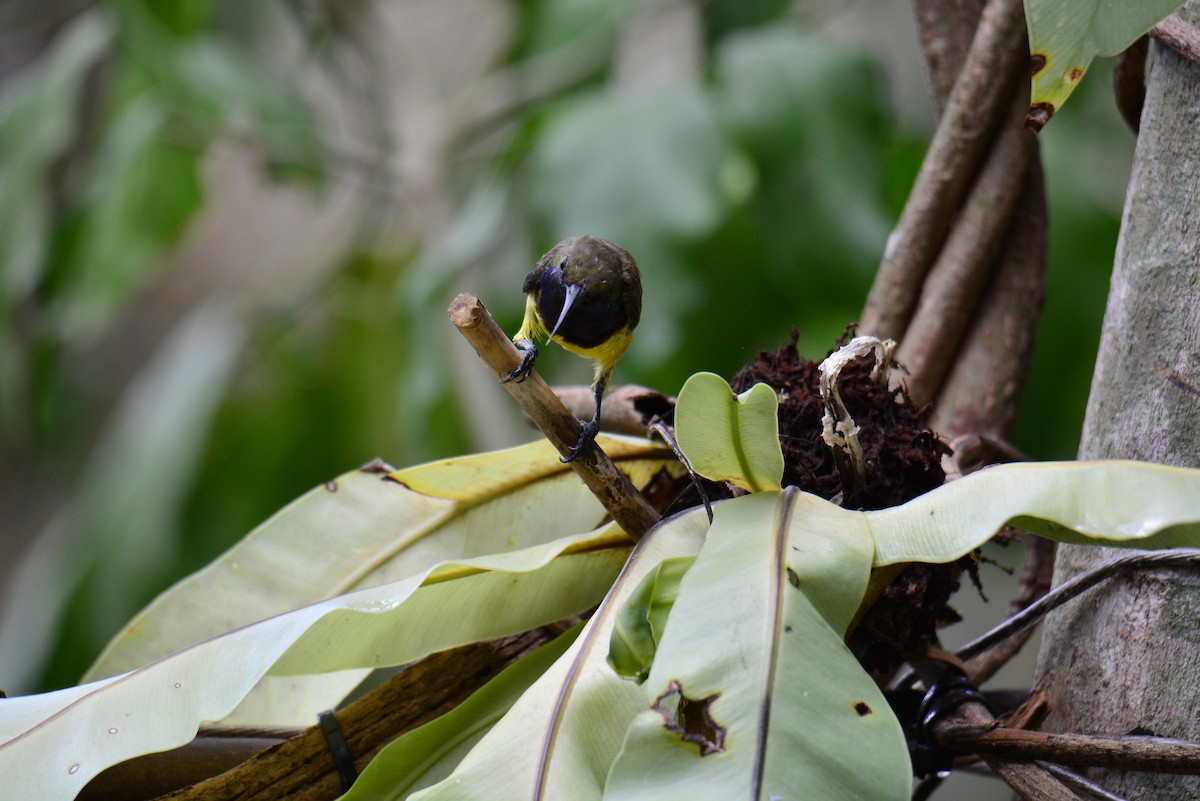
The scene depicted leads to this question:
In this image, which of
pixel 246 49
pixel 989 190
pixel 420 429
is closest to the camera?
pixel 989 190

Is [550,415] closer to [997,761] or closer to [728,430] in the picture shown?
[728,430]

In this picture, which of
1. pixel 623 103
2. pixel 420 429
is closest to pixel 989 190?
pixel 623 103

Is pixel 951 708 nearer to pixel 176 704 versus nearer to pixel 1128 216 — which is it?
pixel 1128 216

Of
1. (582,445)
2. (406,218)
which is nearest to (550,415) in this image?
(582,445)

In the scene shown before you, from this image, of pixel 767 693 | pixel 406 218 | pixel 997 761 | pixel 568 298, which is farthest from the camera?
pixel 406 218

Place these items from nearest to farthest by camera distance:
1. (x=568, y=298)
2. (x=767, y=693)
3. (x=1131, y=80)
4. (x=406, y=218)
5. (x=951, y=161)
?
(x=767, y=693), (x=1131, y=80), (x=951, y=161), (x=568, y=298), (x=406, y=218)

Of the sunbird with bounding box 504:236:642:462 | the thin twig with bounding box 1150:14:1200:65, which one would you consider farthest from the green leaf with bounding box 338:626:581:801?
the thin twig with bounding box 1150:14:1200:65

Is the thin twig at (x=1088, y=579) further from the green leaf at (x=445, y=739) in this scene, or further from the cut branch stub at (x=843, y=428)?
the green leaf at (x=445, y=739)

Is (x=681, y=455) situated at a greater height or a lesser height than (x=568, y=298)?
lesser
